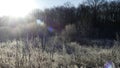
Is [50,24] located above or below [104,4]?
below

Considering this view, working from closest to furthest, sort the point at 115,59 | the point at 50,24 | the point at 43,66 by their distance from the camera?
1. the point at 43,66
2. the point at 115,59
3. the point at 50,24

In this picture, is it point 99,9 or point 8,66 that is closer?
point 8,66

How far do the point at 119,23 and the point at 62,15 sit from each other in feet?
32.0

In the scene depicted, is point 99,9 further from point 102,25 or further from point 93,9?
point 102,25

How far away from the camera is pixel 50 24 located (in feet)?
119

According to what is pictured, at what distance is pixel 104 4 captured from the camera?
39781mm

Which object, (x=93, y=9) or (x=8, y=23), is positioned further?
(x=93, y=9)

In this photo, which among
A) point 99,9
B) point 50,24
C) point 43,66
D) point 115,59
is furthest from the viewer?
point 99,9

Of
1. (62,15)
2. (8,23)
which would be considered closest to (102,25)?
(62,15)

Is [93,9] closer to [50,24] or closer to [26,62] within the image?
[50,24]

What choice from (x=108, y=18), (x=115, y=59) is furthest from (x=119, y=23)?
(x=115, y=59)

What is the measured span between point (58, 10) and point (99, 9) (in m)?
7.44

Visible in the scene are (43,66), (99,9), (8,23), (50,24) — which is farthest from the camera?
(99,9)

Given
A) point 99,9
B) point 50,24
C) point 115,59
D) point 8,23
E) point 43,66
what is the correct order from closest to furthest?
point 43,66, point 115,59, point 8,23, point 50,24, point 99,9
